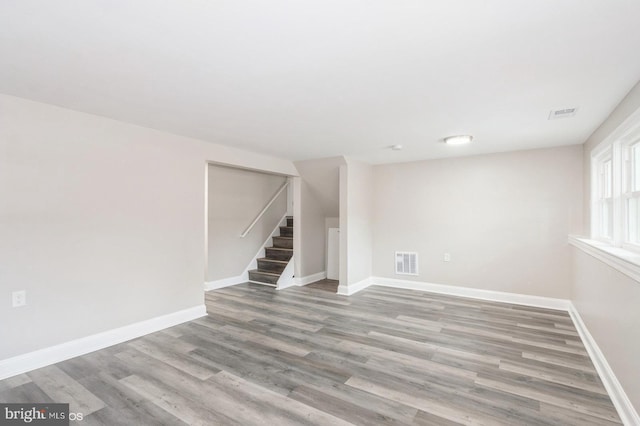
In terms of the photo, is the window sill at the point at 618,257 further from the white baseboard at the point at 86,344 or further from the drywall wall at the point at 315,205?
the white baseboard at the point at 86,344

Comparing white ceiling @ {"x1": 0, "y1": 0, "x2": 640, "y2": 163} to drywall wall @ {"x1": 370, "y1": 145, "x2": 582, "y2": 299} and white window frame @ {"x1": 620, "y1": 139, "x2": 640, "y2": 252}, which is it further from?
drywall wall @ {"x1": 370, "y1": 145, "x2": 582, "y2": 299}

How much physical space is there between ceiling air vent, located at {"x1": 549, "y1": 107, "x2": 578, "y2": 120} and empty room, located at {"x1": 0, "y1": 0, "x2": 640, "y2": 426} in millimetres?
25

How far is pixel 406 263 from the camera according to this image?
5.20 meters

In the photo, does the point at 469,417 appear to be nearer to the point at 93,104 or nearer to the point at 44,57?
the point at 44,57

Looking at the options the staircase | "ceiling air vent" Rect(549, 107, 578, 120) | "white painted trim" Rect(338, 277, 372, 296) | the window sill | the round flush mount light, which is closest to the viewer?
the window sill

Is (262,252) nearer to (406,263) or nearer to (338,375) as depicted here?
(406,263)

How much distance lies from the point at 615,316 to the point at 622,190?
1.06m

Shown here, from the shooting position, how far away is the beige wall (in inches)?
72.9

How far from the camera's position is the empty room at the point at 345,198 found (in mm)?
1609

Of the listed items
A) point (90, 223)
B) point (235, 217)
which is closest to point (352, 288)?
point (235, 217)

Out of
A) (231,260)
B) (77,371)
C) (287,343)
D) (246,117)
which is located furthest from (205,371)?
(231,260)

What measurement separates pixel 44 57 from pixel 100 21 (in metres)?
0.65

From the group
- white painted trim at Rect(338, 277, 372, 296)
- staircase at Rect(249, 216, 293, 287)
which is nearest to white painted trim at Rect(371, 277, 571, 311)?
white painted trim at Rect(338, 277, 372, 296)

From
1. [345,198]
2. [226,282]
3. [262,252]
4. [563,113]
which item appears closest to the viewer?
[563,113]
